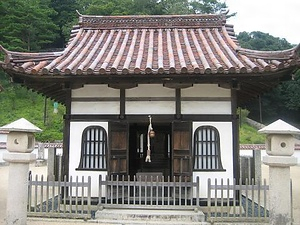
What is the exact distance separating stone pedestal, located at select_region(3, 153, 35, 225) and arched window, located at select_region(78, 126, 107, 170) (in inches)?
94.5

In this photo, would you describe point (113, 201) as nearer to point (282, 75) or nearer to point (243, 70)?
point (243, 70)

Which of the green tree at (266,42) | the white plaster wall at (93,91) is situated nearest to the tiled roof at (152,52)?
the white plaster wall at (93,91)

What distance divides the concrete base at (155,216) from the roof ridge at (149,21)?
667 cm

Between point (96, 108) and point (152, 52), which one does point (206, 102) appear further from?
point (96, 108)

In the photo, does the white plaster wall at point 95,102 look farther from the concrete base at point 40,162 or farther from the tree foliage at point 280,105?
the tree foliage at point 280,105

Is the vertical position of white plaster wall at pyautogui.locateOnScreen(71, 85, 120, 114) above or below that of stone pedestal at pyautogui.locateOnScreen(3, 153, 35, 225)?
above

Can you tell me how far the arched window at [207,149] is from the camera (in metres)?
9.23

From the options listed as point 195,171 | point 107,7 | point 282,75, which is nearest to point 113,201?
point 195,171

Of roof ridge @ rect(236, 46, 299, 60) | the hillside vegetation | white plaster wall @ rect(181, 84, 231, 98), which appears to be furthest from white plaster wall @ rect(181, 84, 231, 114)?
the hillside vegetation

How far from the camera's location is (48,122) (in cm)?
3200

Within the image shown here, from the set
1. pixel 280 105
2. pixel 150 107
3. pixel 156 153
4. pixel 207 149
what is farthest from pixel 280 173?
pixel 280 105

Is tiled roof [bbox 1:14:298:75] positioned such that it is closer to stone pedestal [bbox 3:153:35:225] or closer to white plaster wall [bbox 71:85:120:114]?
white plaster wall [bbox 71:85:120:114]

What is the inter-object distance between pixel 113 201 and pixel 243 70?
15.8ft

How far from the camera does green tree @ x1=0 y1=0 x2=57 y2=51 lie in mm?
37903
